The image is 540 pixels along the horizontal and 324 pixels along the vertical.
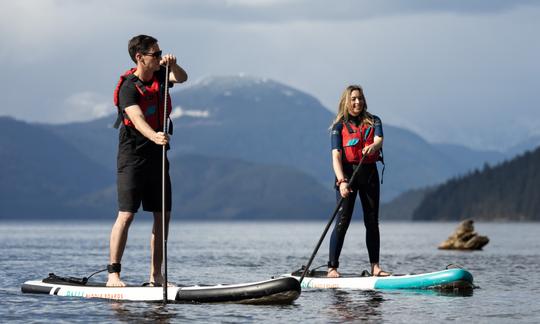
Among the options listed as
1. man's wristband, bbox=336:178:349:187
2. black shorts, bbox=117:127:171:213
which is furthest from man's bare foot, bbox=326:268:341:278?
black shorts, bbox=117:127:171:213

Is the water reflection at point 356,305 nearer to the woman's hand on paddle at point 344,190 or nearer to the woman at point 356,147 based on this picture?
the woman at point 356,147

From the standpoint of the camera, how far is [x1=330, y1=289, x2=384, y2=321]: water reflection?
12664 millimetres

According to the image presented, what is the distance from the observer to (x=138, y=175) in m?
13.7

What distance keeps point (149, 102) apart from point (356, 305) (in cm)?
383

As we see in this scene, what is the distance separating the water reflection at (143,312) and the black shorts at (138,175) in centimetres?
127

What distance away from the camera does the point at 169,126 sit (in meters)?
13.8

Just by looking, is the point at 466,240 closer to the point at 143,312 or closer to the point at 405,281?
the point at 405,281

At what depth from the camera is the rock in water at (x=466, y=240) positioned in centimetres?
4738

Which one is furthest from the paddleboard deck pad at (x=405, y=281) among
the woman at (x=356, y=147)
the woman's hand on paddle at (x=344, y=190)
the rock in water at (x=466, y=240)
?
the rock in water at (x=466, y=240)

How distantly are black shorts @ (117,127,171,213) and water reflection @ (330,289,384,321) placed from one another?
264 centimetres

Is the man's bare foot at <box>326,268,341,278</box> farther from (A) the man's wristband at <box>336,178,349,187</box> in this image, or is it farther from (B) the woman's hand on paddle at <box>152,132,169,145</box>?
(B) the woman's hand on paddle at <box>152,132,169,145</box>

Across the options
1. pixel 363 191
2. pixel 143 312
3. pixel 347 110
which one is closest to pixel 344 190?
pixel 363 191

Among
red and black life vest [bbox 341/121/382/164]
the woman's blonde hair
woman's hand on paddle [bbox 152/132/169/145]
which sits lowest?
woman's hand on paddle [bbox 152/132/169/145]

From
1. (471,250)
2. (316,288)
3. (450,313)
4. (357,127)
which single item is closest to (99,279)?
(316,288)
